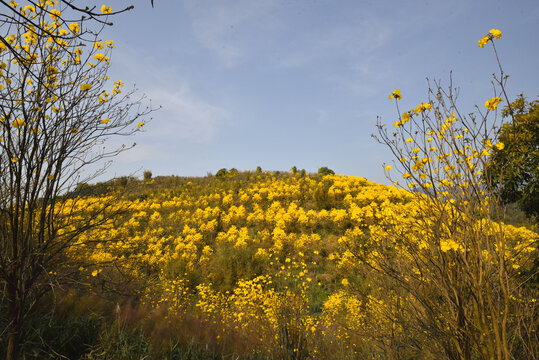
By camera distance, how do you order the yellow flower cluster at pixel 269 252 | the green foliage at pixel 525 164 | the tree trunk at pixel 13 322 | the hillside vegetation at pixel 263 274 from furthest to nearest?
the green foliage at pixel 525 164
the yellow flower cluster at pixel 269 252
the hillside vegetation at pixel 263 274
the tree trunk at pixel 13 322

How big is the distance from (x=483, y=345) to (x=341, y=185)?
13342mm

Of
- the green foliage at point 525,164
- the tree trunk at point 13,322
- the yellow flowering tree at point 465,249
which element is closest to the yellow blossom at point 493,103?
the yellow flowering tree at point 465,249

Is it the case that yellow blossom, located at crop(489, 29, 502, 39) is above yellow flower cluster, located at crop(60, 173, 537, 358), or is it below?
above

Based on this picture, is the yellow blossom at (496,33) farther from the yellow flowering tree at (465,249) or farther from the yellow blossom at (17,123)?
the yellow blossom at (17,123)

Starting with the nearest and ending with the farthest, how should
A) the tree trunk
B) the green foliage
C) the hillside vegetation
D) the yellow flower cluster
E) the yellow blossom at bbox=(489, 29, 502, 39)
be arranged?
the yellow blossom at bbox=(489, 29, 502, 39) < the tree trunk < the hillside vegetation < the yellow flower cluster < the green foliage

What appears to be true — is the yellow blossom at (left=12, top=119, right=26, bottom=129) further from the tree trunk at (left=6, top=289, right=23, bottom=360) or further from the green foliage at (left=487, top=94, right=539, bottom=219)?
the green foliage at (left=487, top=94, right=539, bottom=219)

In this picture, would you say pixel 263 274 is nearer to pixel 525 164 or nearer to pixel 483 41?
pixel 525 164

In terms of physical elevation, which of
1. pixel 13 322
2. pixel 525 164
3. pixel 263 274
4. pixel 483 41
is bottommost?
pixel 263 274

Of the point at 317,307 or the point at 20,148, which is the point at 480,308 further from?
the point at 317,307

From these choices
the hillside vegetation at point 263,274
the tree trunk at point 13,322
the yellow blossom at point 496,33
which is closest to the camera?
the yellow blossom at point 496,33

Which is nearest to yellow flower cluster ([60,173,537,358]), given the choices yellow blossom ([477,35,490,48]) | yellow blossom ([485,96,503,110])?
yellow blossom ([485,96,503,110])

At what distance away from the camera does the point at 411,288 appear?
2.42m

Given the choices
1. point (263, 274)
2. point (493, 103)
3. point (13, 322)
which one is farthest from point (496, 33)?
point (263, 274)

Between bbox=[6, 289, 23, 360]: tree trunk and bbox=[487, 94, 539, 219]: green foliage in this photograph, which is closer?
bbox=[6, 289, 23, 360]: tree trunk
